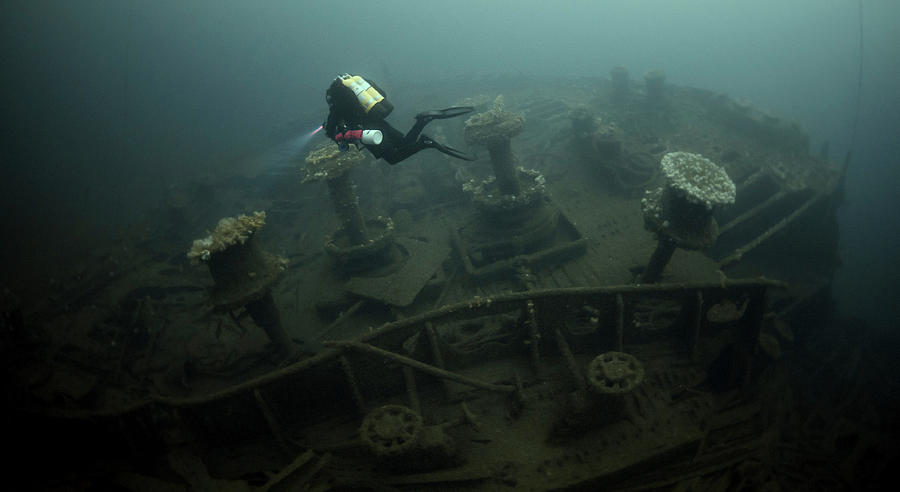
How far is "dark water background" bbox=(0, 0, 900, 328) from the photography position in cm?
2239

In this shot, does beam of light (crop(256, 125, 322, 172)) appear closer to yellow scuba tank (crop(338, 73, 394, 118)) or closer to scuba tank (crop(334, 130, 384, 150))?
yellow scuba tank (crop(338, 73, 394, 118))

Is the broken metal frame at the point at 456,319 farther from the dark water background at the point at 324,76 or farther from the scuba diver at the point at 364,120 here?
the dark water background at the point at 324,76

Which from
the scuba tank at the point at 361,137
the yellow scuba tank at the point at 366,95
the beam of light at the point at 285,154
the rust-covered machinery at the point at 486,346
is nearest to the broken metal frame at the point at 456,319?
the rust-covered machinery at the point at 486,346

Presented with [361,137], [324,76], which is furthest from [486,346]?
[324,76]

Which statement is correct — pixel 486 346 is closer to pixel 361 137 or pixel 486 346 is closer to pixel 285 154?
pixel 361 137

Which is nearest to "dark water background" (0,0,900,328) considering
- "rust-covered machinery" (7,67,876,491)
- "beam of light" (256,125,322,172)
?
"beam of light" (256,125,322,172)

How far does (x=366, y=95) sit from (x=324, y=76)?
294ft

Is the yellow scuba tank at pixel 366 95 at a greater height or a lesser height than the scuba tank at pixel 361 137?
greater

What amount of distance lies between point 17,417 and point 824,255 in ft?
51.1

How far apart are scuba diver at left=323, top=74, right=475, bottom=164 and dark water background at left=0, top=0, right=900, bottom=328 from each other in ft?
50.9

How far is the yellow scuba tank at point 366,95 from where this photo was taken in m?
5.30

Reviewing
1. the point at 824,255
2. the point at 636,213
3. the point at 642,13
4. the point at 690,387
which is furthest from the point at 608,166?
the point at 642,13

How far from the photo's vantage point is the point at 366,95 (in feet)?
17.4

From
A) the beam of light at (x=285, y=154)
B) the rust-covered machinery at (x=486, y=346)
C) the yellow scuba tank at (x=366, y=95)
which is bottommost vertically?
the rust-covered machinery at (x=486, y=346)
